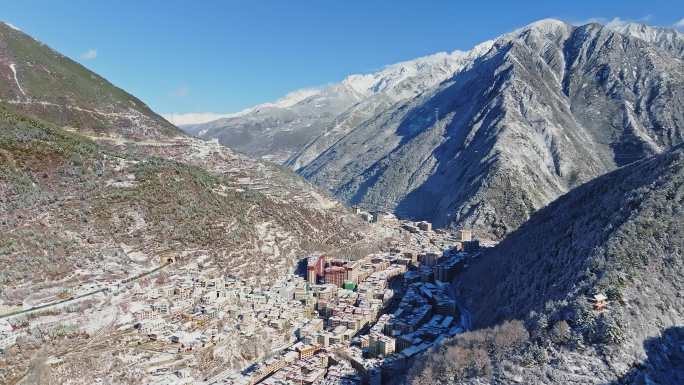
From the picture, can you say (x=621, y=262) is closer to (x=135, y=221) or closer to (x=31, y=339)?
(x=31, y=339)

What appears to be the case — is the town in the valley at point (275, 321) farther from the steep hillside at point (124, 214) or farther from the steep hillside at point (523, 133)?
the steep hillside at point (523, 133)

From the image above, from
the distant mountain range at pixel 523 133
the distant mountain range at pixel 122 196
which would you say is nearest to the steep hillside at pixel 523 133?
the distant mountain range at pixel 523 133

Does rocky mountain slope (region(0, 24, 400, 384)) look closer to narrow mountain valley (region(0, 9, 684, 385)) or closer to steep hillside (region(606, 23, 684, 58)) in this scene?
narrow mountain valley (region(0, 9, 684, 385))

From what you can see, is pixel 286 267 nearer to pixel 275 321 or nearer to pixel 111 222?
pixel 275 321

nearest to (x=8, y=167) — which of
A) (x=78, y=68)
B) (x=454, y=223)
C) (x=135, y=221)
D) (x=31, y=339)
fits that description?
(x=135, y=221)

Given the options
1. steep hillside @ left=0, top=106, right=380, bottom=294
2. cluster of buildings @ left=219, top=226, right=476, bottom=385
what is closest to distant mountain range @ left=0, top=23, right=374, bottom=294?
steep hillside @ left=0, top=106, right=380, bottom=294

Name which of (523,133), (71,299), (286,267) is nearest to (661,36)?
(523,133)
